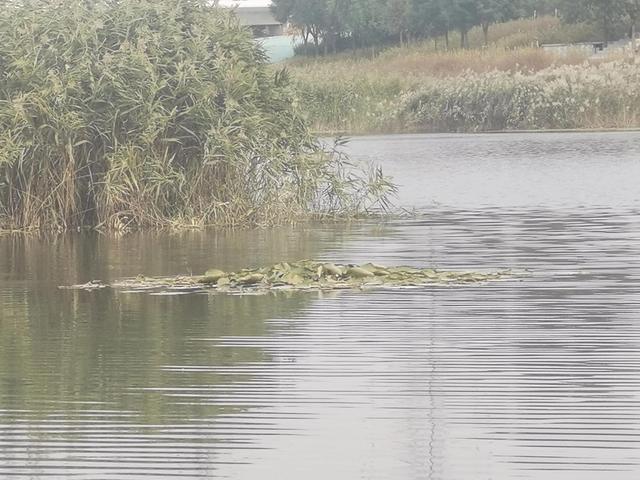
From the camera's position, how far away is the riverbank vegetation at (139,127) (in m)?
22.3

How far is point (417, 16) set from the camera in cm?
9862

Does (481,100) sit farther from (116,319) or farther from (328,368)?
(328,368)

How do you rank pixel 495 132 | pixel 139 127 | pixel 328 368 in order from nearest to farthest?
pixel 328 368
pixel 139 127
pixel 495 132

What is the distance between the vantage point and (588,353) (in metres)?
11.1

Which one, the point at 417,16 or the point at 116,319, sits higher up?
the point at 417,16

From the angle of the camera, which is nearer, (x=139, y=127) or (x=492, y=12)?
(x=139, y=127)

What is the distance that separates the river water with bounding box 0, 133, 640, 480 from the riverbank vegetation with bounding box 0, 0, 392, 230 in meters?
2.09

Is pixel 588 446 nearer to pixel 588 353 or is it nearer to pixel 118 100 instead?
pixel 588 353

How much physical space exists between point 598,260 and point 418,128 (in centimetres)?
3838

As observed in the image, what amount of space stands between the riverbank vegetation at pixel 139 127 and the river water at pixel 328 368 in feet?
6.86

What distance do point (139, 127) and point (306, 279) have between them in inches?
294

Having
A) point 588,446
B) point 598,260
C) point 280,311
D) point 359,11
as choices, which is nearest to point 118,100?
point 598,260

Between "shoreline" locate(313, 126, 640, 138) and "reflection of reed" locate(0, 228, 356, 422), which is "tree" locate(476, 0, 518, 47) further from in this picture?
"reflection of reed" locate(0, 228, 356, 422)

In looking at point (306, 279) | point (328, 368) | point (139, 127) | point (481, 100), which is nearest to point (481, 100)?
point (481, 100)
